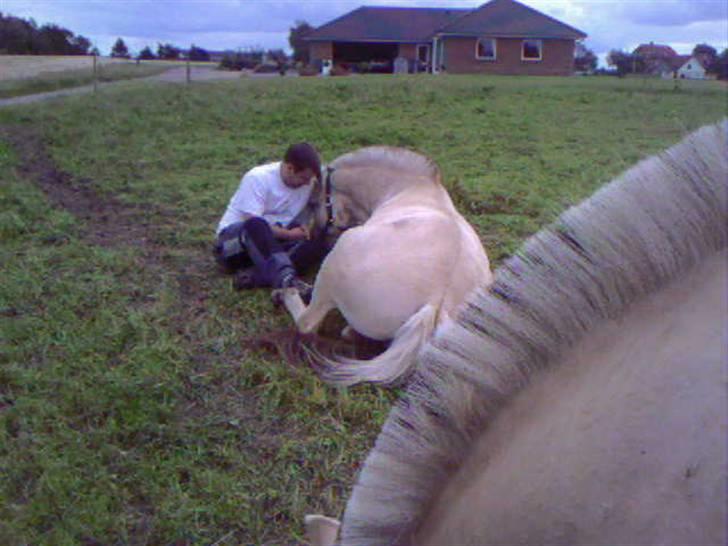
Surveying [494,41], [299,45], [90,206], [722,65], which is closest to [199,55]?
[299,45]

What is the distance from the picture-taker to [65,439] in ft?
9.71

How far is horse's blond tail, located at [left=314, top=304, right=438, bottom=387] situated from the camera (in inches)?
142

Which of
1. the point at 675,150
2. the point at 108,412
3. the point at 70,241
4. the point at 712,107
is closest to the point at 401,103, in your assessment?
the point at 712,107

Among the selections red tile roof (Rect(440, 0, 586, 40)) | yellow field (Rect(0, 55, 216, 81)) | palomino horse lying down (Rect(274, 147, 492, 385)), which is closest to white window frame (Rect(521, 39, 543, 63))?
red tile roof (Rect(440, 0, 586, 40))

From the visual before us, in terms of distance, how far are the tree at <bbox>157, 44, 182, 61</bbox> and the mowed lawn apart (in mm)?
35248

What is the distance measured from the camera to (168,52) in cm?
4481

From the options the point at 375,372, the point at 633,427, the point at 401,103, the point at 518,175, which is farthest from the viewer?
the point at 401,103

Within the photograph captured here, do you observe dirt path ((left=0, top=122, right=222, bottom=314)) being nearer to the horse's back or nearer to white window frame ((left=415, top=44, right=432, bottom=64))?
the horse's back

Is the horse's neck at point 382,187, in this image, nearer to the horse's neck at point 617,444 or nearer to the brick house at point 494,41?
the horse's neck at point 617,444

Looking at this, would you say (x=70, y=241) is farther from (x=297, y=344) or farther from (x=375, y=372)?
(x=375, y=372)

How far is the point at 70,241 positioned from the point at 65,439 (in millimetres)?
2738

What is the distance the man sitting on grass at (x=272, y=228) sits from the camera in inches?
188

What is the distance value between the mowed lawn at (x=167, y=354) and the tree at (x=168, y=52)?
3525cm

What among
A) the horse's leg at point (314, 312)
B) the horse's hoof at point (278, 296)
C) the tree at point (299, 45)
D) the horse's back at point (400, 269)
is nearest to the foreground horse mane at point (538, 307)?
the horse's back at point (400, 269)
